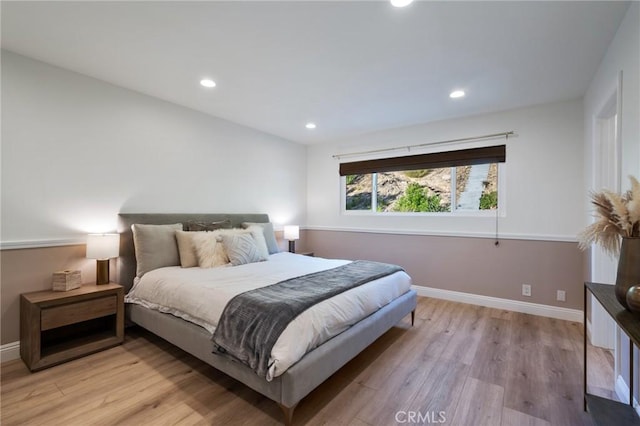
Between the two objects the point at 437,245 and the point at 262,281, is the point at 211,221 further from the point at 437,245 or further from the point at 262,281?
the point at 437,245

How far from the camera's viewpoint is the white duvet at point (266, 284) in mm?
1659

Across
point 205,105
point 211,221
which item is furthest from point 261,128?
point 211,221

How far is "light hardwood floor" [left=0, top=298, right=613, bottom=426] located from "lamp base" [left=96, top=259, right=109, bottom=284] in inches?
24.1

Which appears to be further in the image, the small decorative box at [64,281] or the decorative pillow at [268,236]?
the decorative pillow at [268,236]

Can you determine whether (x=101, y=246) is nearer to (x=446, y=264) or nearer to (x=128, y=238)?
(x=128, y=238)

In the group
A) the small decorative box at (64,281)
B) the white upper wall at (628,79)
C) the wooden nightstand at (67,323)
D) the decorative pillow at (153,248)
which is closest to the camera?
the white upper wall at (628,79)

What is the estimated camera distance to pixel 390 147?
4.43 metres

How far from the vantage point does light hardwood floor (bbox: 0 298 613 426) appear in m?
1.71

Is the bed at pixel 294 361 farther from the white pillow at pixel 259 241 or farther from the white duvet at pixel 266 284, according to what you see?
the white pillow at pixel 259 241

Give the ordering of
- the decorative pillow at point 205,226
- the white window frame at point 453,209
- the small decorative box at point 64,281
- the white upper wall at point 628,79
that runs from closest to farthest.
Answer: the white upper wall at point 628,79 → the small decorative box at point 64,281 → the decorative pillow at point 205,226 → the white window frame at point 453,209

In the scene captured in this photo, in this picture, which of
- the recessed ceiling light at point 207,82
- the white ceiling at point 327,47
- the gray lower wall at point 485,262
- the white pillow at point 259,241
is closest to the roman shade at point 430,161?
the white ceiling at point 327,47

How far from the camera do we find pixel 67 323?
2285 millimetres

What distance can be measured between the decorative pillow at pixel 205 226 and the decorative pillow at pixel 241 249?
42 cm

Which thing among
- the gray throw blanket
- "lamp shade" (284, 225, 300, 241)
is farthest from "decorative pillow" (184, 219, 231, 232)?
the gray throw blanket
